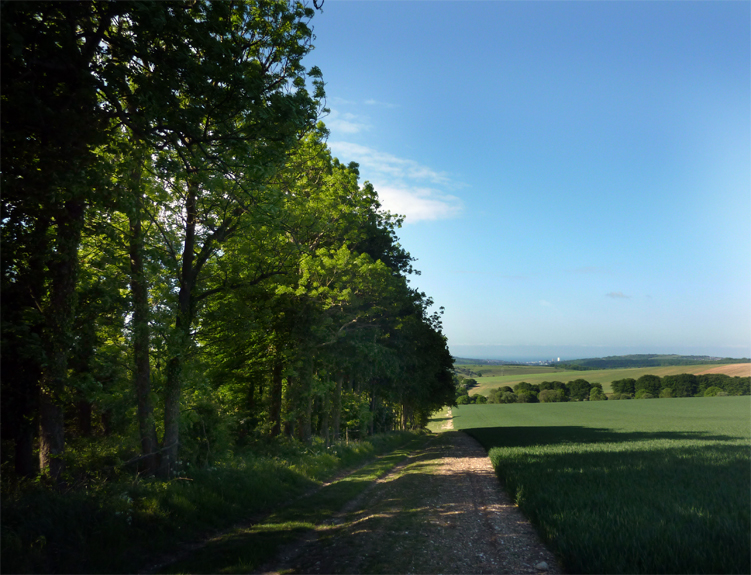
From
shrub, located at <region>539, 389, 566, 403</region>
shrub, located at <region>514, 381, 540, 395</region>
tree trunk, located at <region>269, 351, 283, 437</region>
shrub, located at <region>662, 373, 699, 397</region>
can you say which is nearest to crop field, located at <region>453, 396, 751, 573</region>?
tree trunk, located at <region>269, 351, 283, 437</region>

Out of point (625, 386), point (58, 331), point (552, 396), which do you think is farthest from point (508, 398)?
point (58, 331)

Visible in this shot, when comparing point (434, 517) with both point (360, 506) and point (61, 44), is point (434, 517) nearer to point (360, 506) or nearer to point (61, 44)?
point (360, 506)

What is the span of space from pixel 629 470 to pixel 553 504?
4.99 meters

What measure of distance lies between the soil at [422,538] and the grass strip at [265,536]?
296mm

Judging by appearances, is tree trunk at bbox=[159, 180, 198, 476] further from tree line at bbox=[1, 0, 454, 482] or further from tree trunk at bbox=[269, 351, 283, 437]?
tree trunk at bbox=[269, 351, 283, 437]

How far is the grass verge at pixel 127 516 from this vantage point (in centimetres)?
624

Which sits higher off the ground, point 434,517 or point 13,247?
point 13,247

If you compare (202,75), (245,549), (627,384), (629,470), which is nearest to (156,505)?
(245,549)

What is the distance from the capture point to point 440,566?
6.82 metres

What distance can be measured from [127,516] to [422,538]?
5.55 m

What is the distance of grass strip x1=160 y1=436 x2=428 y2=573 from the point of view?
22.7 ft

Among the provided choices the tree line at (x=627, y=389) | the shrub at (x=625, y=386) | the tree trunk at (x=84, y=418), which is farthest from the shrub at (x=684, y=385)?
the tree trunk at (x=84, y=418)

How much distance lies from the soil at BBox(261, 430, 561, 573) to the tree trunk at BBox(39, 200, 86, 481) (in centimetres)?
478

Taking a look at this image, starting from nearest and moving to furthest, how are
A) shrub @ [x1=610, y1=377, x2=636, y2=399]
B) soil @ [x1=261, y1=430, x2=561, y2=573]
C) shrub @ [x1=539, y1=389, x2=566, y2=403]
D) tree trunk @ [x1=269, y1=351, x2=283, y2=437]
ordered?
soil @ [x1=261, y1=430, x2=561, y2=573], tree trunk @ [x1=269, y1=351, x2=283, y2=437], shrub @ [x1=610, y1=377, x2=636, y2=399], shrub @ [x1=539, y1=389, x2=566, y2=403]
